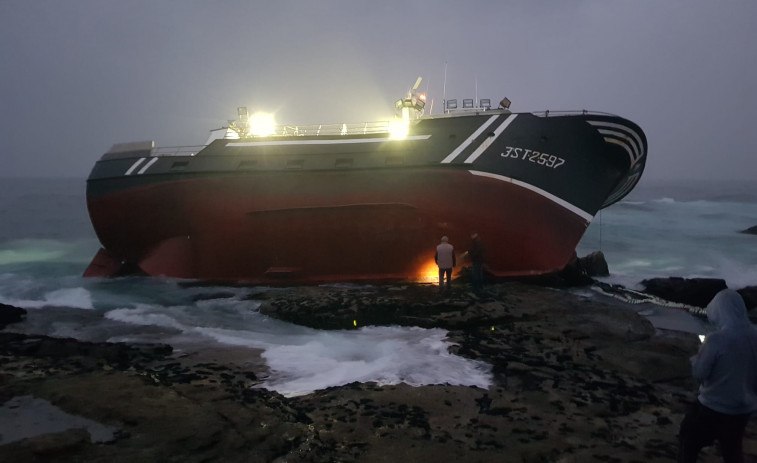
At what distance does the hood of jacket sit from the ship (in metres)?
10.0

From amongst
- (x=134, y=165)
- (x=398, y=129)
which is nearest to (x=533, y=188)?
(x=398, y=129)

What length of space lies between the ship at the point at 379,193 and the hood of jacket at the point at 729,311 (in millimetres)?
10041

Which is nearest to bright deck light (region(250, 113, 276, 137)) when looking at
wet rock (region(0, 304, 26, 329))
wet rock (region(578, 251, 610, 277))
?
wet rock (region(0, 304, 26, 329))

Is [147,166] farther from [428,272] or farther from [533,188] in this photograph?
[533,188]

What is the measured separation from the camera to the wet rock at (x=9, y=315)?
1120 centimetres

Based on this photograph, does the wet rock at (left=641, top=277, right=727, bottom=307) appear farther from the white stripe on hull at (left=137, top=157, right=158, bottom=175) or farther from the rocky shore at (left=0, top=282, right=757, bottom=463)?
the white stripe on hull at (left=137, top=157, right=158, bottom=175)

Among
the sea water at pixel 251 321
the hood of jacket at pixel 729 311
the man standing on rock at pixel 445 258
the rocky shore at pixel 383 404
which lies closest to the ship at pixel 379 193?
the sea water at pixel 251 321

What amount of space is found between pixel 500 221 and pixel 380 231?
362 centimetres

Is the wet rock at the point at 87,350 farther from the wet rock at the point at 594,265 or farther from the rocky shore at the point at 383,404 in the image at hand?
the wet rock at the point at 594,265

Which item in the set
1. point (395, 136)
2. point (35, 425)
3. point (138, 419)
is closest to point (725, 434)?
point (138, 419)

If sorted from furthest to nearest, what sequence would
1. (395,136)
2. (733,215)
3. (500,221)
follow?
1. (733,215)
2. (395,136)
3. (500,221)

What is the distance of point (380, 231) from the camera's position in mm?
13977

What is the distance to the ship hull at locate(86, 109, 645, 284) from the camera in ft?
43.9

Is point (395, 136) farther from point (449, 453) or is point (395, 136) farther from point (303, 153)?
point (449, 453)
